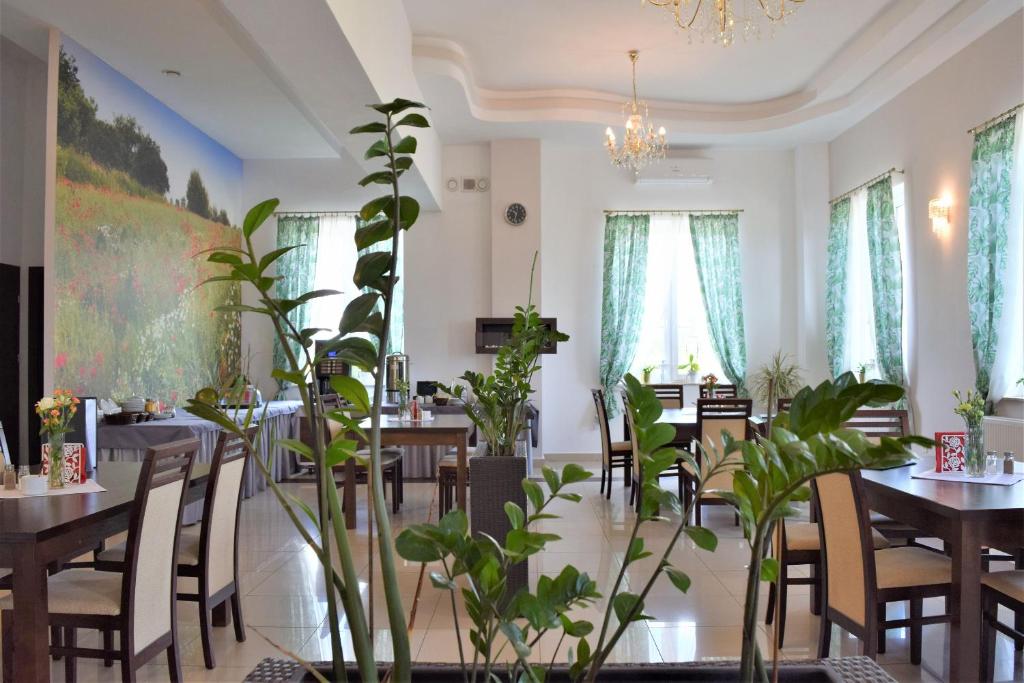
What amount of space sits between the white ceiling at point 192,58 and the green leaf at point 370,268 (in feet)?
15.4

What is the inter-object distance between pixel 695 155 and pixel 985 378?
481 centimetres

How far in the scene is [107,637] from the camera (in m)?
2.89

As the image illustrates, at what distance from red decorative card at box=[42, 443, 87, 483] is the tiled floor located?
82 centimetres

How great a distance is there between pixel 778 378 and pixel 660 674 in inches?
350

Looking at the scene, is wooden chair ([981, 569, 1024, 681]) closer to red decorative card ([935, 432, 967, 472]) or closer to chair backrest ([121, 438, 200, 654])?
red decorative card ([935, 432, 967, 472])

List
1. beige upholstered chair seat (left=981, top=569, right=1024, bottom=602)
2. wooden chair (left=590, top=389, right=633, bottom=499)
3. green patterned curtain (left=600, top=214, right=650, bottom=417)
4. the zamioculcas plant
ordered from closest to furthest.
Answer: the zamioculcas plant → beige upholstered chair seat (left=981, top=569, right=1024, bottom=602) → wooden chair (left=590, top=389, right=633, bottom=499) → green patterned curtain (left=600, top=214, right=650, bottom=417)

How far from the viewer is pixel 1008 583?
2.91 m

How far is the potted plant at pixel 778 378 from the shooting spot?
9406mm

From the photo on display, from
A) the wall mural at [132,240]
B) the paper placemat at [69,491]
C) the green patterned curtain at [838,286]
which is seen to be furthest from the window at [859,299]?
the paper placemat at [69,491]

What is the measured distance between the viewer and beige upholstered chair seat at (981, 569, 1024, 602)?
2.84 m

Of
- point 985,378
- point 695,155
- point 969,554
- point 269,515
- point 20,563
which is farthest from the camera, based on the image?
point 695,155

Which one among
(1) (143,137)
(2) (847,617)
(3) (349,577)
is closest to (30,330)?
(1) (143,137)

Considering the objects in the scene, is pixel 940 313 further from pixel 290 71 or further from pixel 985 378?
pixel 290 71

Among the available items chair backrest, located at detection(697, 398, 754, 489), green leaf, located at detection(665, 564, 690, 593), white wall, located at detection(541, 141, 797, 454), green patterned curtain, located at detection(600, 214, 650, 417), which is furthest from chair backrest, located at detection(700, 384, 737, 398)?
green leaf, located at detection(665, 564, 690, 593)
